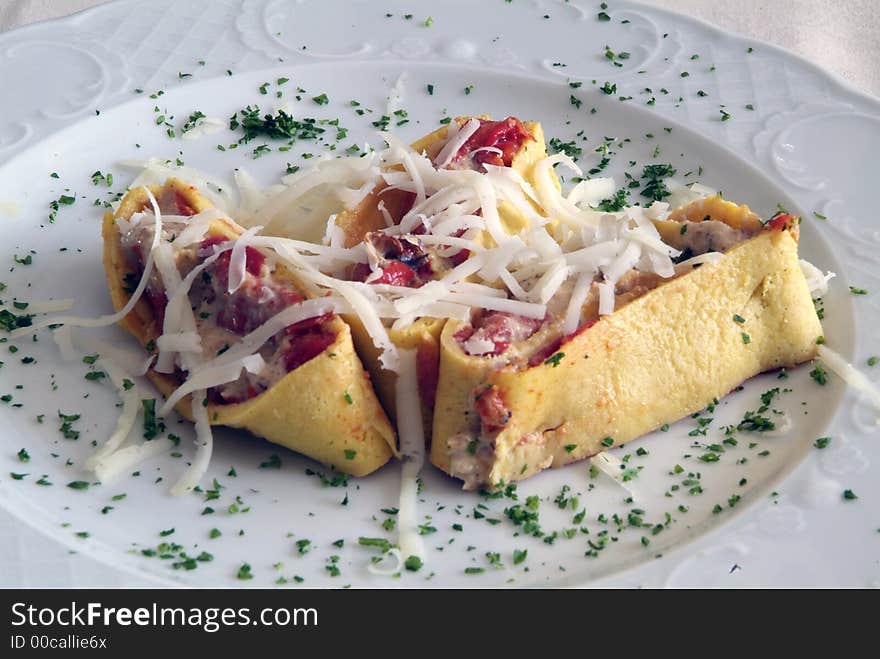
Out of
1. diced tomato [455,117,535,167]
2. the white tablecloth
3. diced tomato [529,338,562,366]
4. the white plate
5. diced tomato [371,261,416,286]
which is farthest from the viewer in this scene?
the white tablecloth

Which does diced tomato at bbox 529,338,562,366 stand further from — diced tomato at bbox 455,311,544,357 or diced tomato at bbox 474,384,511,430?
diced tomato at bbox 474,384,511,430

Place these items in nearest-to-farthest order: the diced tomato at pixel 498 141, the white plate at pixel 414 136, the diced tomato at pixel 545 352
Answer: the white plate at pixel 414 136 < the diced tomato at pixel 545 352 < the diced tomato at pixel 498 141

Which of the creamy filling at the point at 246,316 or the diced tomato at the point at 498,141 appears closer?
the creamy filling at the point at 246,316

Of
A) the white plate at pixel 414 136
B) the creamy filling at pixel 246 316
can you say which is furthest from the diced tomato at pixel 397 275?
the white plate at pixel 414 136

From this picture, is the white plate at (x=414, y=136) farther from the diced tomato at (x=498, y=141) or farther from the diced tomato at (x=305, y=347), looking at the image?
the diced tomato at (x=498, y=141)

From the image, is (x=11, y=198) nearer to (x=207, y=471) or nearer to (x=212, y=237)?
(x=212, y=237)

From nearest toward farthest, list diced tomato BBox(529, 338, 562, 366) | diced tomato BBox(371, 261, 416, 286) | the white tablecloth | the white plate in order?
the white plate → diced tomato BBox(529, 338, 562, 366) → diced tomato BBox(371, 261, 416, 286) → the white tablecloth

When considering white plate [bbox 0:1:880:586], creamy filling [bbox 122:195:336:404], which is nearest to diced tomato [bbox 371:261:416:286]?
creamy filling [bbox 122:195:336:404]

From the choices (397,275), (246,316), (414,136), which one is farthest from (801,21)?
(246,316)
